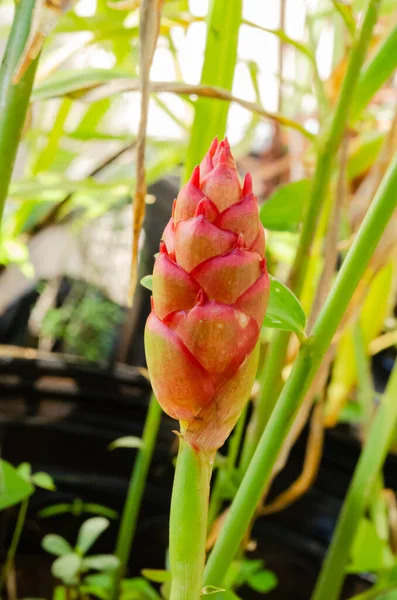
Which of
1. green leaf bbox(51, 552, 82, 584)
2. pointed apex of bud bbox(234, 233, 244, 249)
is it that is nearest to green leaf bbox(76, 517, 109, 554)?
green leaf bbox(51, 552, 82, 584)

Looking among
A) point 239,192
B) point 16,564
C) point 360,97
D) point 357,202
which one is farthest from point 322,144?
point 16,564

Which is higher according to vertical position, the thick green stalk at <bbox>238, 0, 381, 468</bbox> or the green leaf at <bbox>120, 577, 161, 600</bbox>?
the thick green stalk at <bbox>238, 0, 381, 468</bbox>

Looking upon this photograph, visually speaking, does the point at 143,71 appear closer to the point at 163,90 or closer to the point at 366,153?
the point at 163,90

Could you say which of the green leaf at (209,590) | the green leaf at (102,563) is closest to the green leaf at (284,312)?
the green leaf at (209,590)

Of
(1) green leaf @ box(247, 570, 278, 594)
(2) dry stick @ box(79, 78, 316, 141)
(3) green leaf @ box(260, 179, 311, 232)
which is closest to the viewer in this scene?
(2) dry stick @ box(79, 78, 316, 141)

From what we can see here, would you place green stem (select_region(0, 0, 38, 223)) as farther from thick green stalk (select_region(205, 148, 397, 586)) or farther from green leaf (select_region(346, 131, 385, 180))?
green leaf (select_region(346, 131, 385, 180))

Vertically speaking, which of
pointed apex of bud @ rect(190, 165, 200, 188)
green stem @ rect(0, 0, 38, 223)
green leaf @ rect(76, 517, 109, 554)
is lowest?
green leaf @ rect(76, 517, 109, 554)

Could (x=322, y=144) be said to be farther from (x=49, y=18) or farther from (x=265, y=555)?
(x=265, y=555)
